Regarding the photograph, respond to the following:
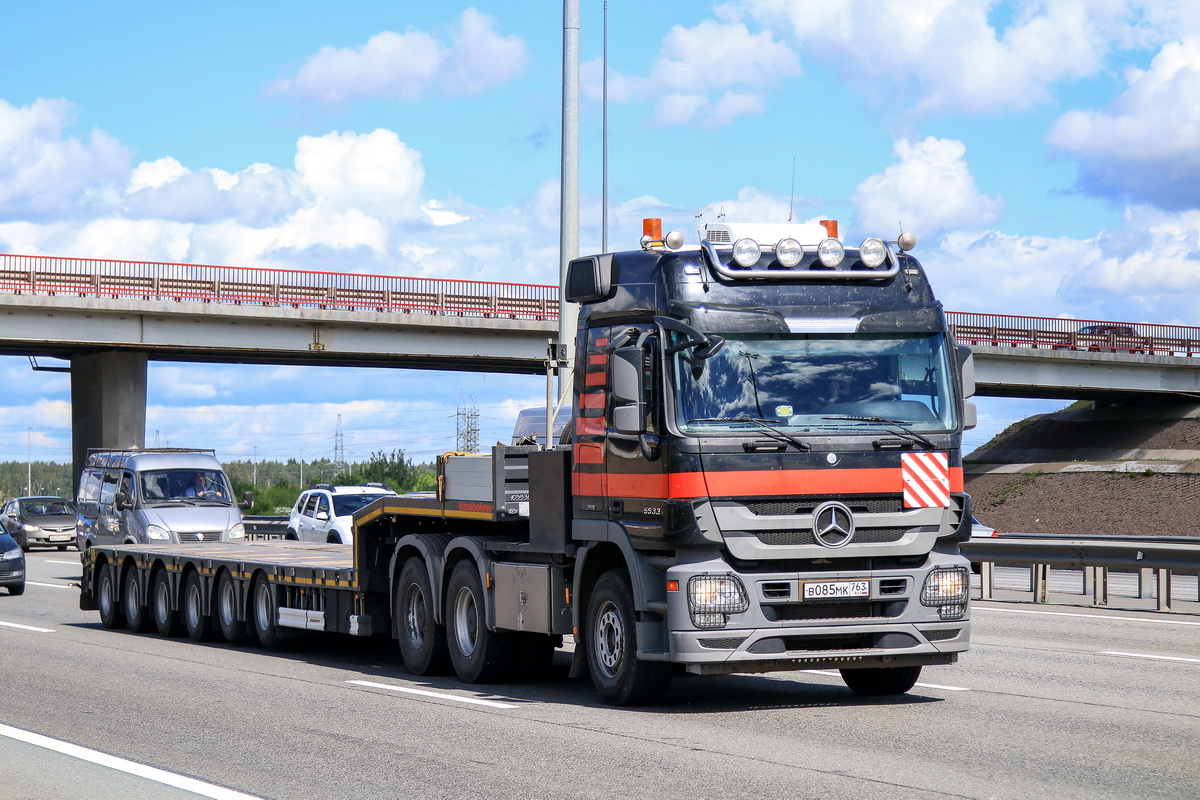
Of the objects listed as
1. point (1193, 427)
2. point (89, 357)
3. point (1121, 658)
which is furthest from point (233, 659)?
point (1193, 427)

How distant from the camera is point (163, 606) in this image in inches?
735

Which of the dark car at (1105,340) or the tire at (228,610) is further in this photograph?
the dark car at (1105,340)

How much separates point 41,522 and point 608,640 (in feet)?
123

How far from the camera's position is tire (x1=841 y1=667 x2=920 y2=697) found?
11.2m

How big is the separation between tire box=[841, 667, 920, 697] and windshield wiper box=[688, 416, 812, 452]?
2.08 meters

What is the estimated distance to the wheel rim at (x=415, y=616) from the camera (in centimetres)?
1344

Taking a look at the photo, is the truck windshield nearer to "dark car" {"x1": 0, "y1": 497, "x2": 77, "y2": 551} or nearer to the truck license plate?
the truck license plate

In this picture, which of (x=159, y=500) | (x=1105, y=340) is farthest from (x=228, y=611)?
(x=1105, y=340)

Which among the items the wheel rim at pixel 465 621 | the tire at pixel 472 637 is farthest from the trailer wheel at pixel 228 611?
the wheel rim at pixel 465 621

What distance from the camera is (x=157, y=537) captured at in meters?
25.0

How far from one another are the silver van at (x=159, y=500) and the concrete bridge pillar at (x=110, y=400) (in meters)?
24.1

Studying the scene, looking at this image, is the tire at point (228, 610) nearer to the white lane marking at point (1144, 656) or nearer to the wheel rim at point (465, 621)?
the wheel rim at point (465, 621)

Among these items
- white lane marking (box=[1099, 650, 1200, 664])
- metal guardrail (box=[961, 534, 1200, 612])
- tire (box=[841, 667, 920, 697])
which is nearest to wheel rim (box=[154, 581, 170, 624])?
tire (box=[841, 667, 920, 697])

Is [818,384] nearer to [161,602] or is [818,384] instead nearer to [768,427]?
[768,427]
